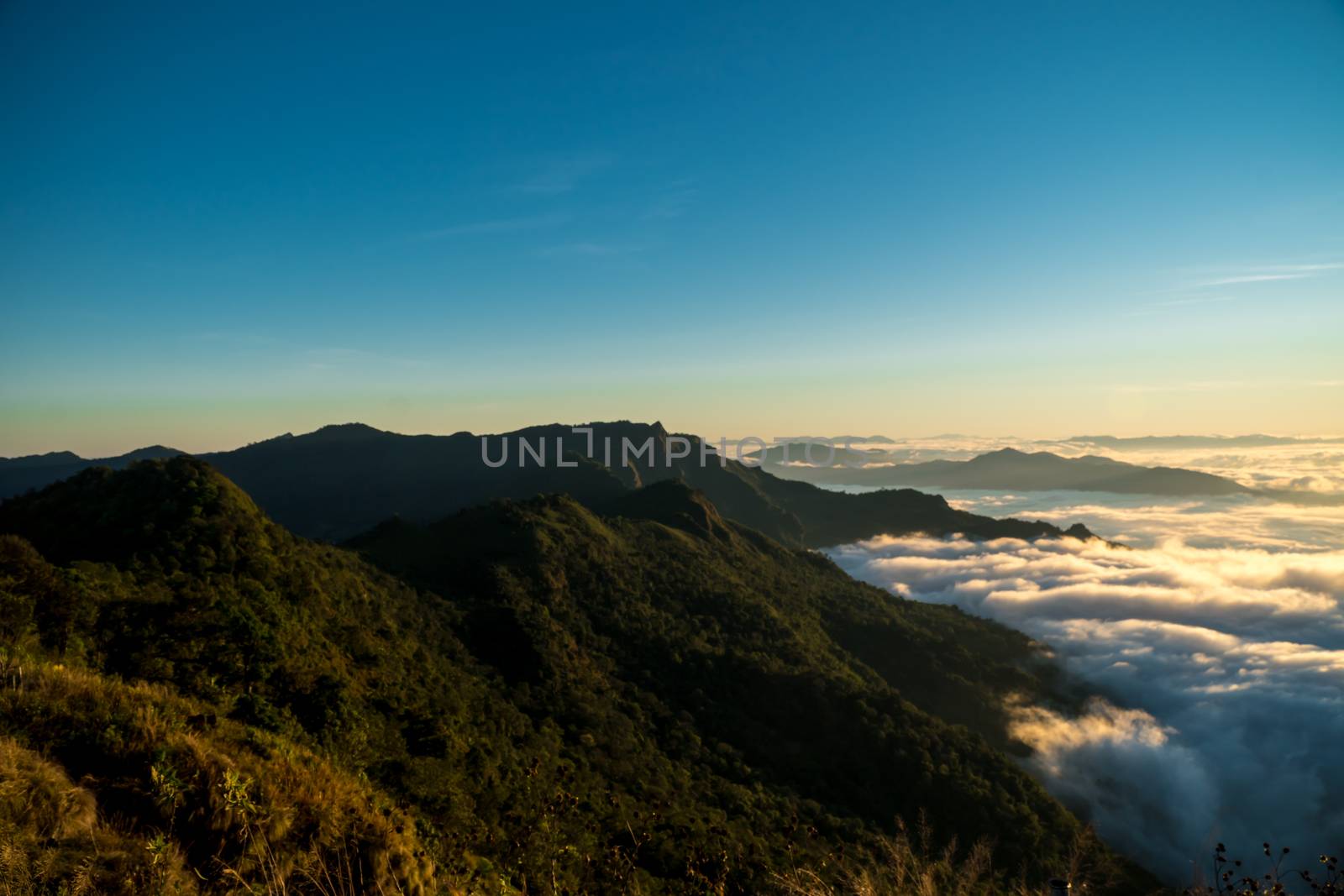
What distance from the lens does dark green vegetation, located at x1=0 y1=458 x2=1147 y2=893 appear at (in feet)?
25.4

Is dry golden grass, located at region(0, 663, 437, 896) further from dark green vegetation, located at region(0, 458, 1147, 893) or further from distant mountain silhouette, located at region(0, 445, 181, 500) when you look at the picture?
distant mountain silhouette, located at region(0, 445, 181, 500)

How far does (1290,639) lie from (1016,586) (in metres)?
65.2

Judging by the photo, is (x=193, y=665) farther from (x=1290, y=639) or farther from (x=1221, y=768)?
(x=1290, y=639)

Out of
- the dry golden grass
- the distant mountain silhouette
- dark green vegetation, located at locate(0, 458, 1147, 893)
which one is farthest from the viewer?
the distant mountain silhouette

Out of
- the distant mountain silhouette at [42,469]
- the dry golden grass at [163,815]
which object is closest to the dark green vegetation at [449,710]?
the dry golden grass at [163,815]

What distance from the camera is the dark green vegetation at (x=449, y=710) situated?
7.74 meters

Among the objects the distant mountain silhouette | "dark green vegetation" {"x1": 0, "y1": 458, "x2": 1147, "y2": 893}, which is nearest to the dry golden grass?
"dark green vegetation" {"x1": 0, "y1": 458, "x2": 1147, "y2": 893}

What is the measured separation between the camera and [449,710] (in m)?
34.2

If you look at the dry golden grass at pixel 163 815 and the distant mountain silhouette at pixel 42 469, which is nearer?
the dry golden grass at pixel 163 815

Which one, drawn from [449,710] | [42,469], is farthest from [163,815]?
[42,469]

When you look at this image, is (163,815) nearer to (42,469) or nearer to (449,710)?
(449,710)

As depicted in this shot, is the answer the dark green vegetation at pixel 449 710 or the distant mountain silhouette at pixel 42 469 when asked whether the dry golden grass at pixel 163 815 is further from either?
Answer: the distant mountain silhouette at pixel 42 469

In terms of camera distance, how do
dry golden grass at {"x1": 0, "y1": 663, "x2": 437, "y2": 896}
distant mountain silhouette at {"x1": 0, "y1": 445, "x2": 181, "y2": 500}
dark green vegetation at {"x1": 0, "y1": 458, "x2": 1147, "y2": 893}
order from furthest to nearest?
1. distant mountain silhouette at {"x1": 0, "y1": 445, "x2": 181, "y2": 500}
2. dark green vegetation at {"x1": 0, "y1": 458, "x2": 1147, "y2": 893}
3. dry golden grass at {"x1": 0, "y1": 663, "x2": 437, "y2": 896}

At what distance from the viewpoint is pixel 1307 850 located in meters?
88.3
